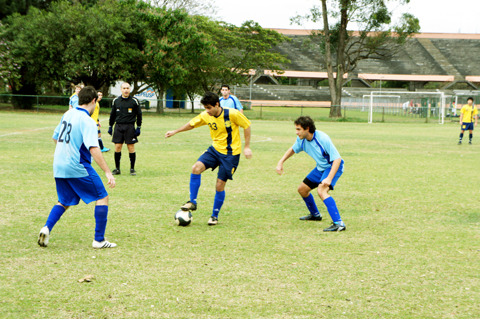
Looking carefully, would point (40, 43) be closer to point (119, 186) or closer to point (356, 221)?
point (119, 186)

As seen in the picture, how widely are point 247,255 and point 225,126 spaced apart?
2.08 meters

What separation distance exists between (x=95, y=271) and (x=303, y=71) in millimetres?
73295

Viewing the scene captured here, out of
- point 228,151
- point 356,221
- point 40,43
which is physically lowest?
point 356,221

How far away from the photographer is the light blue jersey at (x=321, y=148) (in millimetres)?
6246

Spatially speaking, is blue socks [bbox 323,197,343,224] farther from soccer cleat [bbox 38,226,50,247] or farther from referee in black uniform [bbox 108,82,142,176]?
referee in black uniform [bbox 108,82,142,176]

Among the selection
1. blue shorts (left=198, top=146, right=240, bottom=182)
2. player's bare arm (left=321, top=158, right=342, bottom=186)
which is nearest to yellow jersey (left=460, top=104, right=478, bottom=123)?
player's bare arm (left=321, top=158, right=342, bottom=186)

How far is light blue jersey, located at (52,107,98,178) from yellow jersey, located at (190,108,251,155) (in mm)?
1957

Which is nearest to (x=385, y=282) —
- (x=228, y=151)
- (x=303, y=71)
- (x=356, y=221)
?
(x=356, y=221)

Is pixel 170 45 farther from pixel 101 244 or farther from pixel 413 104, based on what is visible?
pixel 101 244

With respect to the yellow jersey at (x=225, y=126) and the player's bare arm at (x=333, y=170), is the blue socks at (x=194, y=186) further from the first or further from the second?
the player's bare arm at (x=333, y=170)

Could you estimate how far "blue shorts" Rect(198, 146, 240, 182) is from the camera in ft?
22.1

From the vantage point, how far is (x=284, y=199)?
850cm

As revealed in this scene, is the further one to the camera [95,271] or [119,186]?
[119,186]

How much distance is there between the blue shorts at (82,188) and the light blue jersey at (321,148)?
99.5 inches
